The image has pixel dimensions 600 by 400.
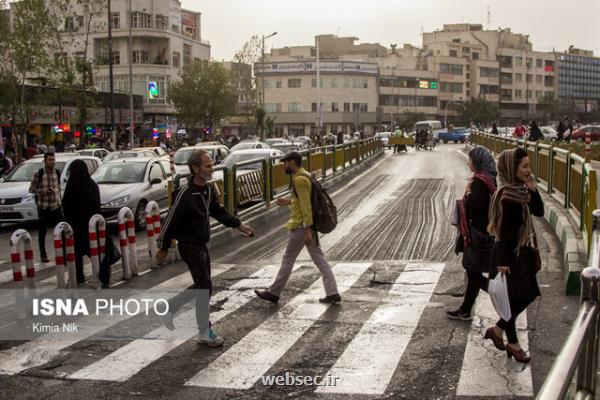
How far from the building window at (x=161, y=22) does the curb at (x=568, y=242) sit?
6266cm

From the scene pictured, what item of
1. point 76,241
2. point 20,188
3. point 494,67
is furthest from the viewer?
point 494,67

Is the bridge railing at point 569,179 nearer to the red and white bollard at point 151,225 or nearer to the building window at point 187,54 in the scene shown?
the red and white bollard at point 151,225

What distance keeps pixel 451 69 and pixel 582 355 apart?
128 metres

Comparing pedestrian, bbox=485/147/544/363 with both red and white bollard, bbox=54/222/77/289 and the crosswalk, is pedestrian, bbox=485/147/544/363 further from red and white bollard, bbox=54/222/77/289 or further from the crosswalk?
red and white bollard, bbox=54/222/77/289

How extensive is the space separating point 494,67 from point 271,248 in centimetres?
12663

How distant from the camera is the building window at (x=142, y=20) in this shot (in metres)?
72.2

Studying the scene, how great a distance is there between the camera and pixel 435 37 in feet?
451

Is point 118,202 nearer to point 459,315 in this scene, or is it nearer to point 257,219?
point 257,219

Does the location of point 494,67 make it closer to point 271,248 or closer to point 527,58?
point 527,58

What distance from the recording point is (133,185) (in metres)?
16.7

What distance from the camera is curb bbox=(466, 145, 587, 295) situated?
28.8 feet

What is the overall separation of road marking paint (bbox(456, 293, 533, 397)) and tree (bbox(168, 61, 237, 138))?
56051 mm

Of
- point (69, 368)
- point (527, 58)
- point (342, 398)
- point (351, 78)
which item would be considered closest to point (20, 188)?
point (69, 368)

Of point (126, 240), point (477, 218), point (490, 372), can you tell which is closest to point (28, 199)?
point (126, 240)
